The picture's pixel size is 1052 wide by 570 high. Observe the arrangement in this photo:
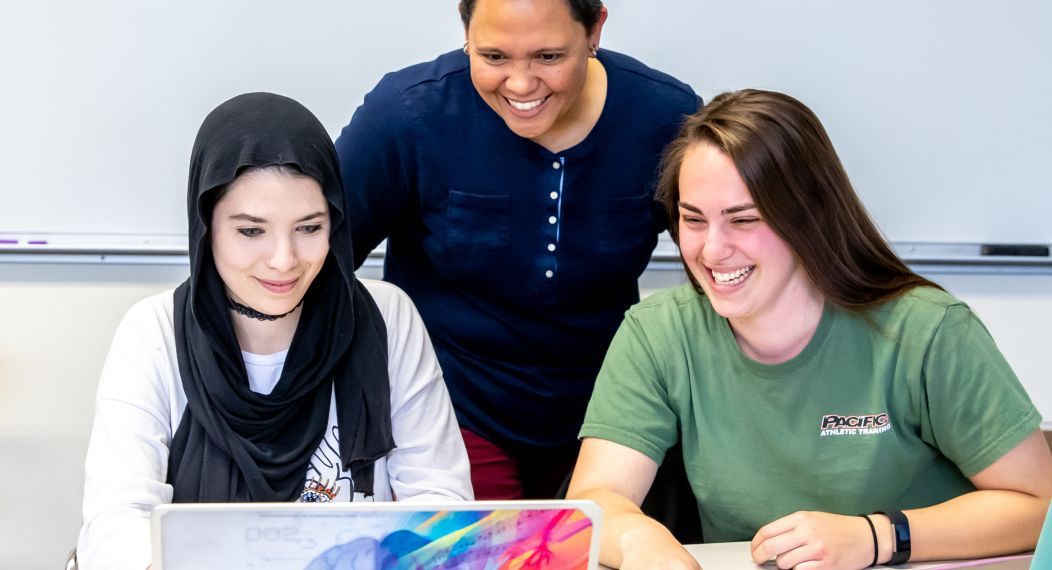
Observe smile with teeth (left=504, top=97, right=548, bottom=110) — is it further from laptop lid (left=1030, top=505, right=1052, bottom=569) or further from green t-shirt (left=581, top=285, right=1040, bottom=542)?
laptop lid (left=1030, top=505, right=1052, bottom=569)

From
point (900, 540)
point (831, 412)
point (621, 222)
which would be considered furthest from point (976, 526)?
point (621, 222)

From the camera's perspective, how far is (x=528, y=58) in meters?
A: 1.74

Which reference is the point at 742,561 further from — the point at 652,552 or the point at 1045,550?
the point at 1045,550

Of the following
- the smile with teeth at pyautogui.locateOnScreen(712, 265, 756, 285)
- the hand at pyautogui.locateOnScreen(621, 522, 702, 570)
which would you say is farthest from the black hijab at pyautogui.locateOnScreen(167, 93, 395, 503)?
the smile with teeth at pyautogui.locateOnScreen(712, 265, 756, 285)

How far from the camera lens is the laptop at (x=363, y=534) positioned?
96 cm

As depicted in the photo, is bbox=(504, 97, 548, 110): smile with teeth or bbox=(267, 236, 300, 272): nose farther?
bbox=(504, 97, 548, 110): smile with teeth

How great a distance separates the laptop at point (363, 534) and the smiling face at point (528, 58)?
35.7 inches

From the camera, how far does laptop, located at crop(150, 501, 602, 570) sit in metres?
0.96

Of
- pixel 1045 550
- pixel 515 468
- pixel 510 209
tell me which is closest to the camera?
pixel 1045 550

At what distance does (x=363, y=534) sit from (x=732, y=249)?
754 mm

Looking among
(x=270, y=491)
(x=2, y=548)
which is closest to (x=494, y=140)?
(x=270, y=491)

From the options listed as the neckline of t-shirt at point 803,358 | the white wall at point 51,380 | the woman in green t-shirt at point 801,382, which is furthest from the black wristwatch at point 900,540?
the white wall at point 51,380

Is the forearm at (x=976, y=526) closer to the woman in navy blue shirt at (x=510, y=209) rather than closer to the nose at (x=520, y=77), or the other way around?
the woman in navy blue shirt at (x=510, y=209)

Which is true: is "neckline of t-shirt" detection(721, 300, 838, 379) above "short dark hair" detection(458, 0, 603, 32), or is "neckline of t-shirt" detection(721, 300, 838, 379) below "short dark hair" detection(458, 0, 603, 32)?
below
